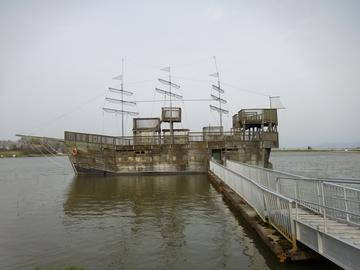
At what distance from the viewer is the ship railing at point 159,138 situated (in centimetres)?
3222

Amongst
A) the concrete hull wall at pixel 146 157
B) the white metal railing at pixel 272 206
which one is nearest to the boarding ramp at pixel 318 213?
the white metal railing at pixel 272 206

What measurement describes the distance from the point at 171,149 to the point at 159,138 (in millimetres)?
1623

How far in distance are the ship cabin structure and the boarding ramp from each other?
67.5ft

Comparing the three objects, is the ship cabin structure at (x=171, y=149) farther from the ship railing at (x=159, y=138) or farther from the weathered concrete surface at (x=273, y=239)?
the weathered concrete surface at (x=273, y=239)

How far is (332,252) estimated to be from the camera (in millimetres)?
6195

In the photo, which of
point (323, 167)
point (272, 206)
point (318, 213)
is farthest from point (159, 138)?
point (318, 213)

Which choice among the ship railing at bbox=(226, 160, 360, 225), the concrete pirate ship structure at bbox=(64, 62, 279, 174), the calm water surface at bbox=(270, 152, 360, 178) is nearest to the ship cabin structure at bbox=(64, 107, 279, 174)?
the concrete pirate ship structure at bbox=(64, 62, 279, 174)

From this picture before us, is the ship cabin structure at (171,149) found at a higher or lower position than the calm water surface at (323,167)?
higher

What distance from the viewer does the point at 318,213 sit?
836 cm

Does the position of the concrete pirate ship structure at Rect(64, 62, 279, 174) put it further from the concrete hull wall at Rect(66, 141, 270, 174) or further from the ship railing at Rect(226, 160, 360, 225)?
the ship railing at Rect(226, 160, 360, 225)

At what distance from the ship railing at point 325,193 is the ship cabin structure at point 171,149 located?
2010cm

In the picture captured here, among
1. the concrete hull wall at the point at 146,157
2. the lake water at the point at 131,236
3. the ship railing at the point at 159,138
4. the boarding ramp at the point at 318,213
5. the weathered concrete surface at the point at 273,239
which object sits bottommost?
the lake water at the point at 131,236

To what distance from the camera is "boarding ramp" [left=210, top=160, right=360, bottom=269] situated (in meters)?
6.07

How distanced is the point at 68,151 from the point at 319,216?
90.5 feet
